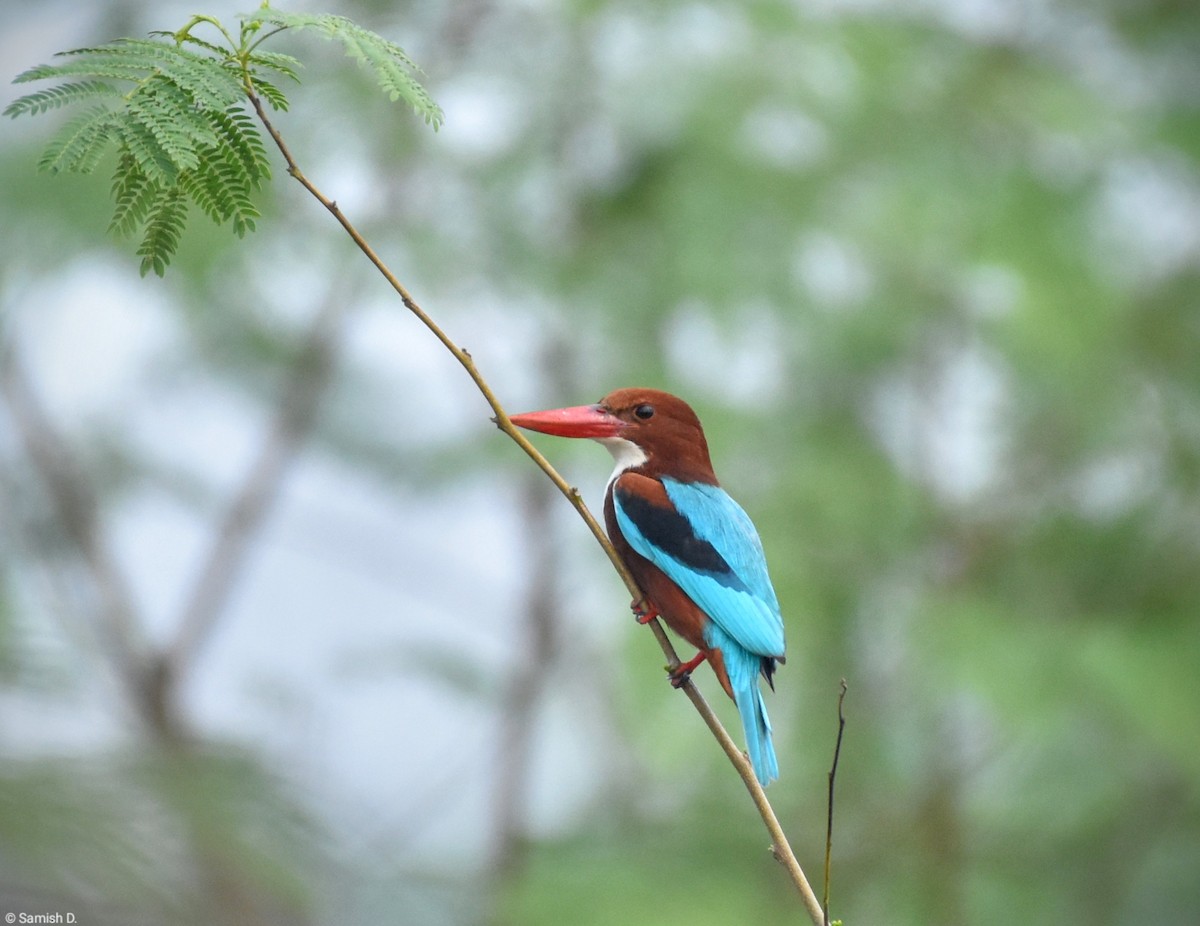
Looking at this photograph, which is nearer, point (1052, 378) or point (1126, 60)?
point (1052, 378)

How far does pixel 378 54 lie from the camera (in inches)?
25.9

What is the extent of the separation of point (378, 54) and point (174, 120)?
0.11m

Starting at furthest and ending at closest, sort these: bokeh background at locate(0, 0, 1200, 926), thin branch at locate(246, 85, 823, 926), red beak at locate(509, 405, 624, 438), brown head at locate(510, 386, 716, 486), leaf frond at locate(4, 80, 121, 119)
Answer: bokeh background at locate(0, 0, 1200, 926)
brown head at locate(510, 386, 716, 486)
red beak at locate(509, 405, 624, 438)
thin branch at locate(246, 85, 823, 926)
leaf frond at locate(4, 80, 121, 119)

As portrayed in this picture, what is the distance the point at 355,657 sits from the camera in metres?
3.36

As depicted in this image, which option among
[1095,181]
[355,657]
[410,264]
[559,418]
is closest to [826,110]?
[1095,181]

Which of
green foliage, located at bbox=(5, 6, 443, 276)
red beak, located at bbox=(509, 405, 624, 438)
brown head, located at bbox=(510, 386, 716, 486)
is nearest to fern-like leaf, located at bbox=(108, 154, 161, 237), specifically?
green foliage, located at bbox=(5, 6, 443, 276)

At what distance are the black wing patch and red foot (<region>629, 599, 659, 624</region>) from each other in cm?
4

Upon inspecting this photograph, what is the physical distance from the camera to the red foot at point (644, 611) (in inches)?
34.2

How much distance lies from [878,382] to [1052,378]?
774 mm

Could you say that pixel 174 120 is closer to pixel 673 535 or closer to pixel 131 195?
pixel 131 195

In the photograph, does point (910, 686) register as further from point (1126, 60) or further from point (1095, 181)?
point (1126, 60)

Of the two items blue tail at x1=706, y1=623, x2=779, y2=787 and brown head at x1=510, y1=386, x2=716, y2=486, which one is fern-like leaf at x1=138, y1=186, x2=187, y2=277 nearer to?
brown head at x1=510, y1=386, x2=716, y2=486

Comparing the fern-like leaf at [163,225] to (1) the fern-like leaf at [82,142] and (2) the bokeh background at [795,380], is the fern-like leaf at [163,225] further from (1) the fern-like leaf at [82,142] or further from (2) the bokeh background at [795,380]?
(2) the bokeh background at [795,380]

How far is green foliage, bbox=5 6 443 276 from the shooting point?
0.61 meters
